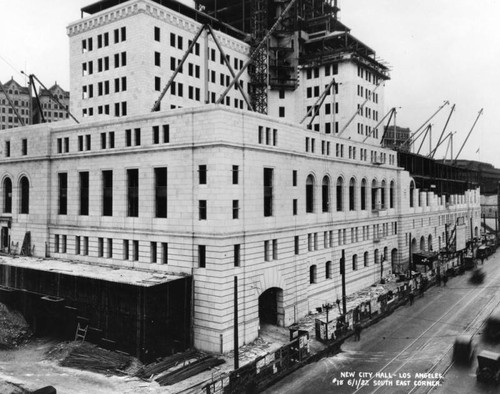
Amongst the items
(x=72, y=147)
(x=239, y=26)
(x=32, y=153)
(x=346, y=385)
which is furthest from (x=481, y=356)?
(x=239, y=26)

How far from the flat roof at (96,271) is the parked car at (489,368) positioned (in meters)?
21.1

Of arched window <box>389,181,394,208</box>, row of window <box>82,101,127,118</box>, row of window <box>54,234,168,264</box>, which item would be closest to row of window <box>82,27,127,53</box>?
row of window <box>82,101,127,118</box>

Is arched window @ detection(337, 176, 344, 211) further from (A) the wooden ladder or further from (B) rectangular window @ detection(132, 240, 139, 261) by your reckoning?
(A) the wooden ladder

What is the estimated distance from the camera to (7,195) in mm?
51000

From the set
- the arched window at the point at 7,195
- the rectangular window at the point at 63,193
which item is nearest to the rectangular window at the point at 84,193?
the rectangular window at the point at 63,193

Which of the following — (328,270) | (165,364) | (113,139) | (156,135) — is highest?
(113,139)

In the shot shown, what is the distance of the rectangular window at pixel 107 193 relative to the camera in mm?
41750

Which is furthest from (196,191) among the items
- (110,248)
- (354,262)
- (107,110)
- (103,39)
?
(103,39)

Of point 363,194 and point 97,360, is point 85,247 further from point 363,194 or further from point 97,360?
point 363,194

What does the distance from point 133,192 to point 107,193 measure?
356 centimetres

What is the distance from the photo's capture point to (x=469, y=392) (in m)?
26.3

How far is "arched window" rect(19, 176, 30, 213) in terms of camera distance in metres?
48.7

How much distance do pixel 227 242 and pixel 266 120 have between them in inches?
454

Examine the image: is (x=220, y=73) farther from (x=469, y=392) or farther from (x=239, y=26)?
(x=469, y=392)
